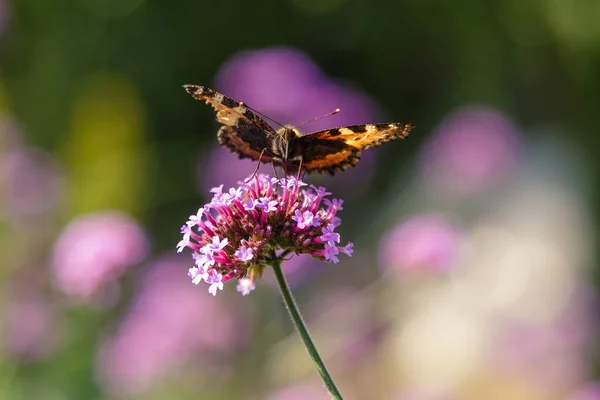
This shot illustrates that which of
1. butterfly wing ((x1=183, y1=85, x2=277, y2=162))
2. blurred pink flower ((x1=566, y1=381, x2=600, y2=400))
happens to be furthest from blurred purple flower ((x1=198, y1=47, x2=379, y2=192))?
blurred pink flower ((x1=566, y1=381, x2=600, y2=400))

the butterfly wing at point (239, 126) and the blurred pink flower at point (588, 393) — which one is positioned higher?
the butterfly wing at point (239, 126)

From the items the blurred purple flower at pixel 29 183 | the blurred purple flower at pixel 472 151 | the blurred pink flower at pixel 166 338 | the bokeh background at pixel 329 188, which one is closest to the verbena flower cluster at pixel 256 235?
the bokeh background at pixel 329 188

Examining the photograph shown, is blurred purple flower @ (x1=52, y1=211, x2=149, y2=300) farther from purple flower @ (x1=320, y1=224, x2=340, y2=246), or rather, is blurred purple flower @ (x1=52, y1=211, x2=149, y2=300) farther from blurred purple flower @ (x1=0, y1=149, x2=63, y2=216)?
purple flower @ (x1=320, y1=224, x2=340, y2=246)

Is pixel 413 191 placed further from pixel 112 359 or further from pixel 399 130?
pixel 399 130

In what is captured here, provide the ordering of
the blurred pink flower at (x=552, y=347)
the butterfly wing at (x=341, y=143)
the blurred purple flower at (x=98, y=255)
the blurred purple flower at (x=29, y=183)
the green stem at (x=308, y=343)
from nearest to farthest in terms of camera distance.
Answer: the green stem at (x=308, y=343), the butterfly wing at (x=341, y=143), the blurred purple flower at (x=98, y=255), the blurred pink flower at (x=552, y=347), the blurred purple flower at (x=29, y=183)

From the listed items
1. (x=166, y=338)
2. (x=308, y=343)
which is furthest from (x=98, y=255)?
(x=308, y=343)

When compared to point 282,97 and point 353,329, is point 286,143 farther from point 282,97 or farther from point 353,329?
point 353,329

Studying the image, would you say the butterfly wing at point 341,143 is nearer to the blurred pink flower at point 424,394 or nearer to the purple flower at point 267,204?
the purple flower at point 267,204
